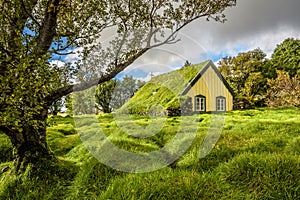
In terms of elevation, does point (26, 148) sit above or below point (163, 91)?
below

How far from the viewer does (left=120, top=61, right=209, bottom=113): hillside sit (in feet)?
76.3

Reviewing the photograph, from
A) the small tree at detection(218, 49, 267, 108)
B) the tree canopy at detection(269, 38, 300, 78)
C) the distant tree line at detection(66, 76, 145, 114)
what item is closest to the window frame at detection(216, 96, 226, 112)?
the small tree at detection(218, 49, 267, 108)

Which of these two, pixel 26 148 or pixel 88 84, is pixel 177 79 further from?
pixel 26 148

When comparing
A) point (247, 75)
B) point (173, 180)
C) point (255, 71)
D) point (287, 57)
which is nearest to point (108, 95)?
point (173, 180)

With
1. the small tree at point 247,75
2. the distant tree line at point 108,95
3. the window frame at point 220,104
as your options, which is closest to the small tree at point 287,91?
the window frame at point 220,104

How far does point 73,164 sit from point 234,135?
574cm

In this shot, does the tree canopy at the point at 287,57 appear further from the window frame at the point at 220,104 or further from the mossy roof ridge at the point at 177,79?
the mossy roof ridge at the point at 177,79

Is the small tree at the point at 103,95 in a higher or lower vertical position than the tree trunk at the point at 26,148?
higher

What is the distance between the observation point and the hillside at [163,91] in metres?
23.2

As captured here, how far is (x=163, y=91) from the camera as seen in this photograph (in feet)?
85.8

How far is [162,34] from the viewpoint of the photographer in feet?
29.8

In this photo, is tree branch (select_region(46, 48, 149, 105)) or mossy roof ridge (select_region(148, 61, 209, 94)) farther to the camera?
mossy roof ridge (select_region(148, 61, 209, 94))

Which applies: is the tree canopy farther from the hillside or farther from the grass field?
the grass field

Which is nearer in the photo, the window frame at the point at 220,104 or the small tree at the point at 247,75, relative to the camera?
the window frame at the point at 220,104
